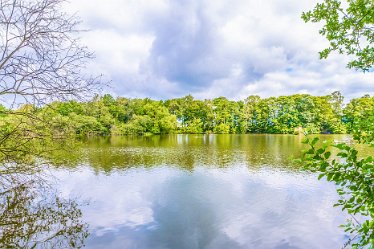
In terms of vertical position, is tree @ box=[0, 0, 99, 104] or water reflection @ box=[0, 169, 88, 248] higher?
tree @ box=[0, 0, 99, 104]

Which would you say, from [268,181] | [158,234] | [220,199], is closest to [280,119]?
[268,181]

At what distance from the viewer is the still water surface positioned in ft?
23.4

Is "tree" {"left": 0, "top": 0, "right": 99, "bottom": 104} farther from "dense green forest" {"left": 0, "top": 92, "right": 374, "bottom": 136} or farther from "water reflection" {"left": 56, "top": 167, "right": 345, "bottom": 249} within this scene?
"dense green forest" {"left": 0, "top": 92, "right": 374, "bottom": 136}

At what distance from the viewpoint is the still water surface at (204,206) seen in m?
7.12

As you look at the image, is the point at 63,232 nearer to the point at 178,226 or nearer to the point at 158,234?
the point at 158,234

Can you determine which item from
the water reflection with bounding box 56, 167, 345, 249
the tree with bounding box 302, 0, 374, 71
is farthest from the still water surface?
the tree with bounding box 302, 0, 374, 71

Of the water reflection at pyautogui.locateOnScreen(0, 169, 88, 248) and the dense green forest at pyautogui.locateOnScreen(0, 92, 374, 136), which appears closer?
the water reflection at pyautogui.locateOnScreen(0, 169, 88, 248)

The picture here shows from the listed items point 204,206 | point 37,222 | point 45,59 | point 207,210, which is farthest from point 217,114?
point 45,59

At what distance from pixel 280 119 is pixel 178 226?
2235 inches

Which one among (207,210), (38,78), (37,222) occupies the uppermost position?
(38,78)

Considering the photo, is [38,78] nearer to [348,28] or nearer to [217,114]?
[348,28]

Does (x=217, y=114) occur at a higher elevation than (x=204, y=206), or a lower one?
higher

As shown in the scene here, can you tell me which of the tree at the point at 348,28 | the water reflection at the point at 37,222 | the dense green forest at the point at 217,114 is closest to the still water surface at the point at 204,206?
the water reflection at the point at 37,222

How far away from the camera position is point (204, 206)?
9797 mm
